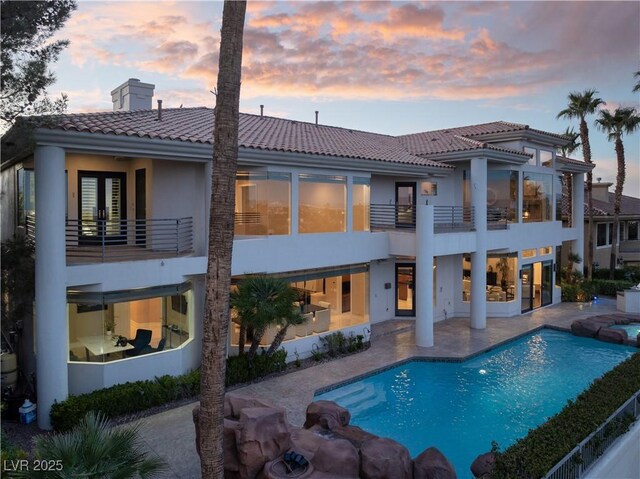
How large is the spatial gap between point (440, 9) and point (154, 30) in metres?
11.3

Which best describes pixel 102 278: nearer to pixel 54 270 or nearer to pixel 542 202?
pixel 54 270

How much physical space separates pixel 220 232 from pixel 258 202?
976 centimetres

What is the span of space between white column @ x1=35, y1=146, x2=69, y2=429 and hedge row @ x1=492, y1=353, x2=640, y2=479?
1041 centimetres

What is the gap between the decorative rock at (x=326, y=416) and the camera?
10622 millimetres

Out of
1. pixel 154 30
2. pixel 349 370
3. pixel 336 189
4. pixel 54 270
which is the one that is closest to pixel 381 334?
pixel 349 370

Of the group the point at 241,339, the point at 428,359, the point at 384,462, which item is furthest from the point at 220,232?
the point at 428,359

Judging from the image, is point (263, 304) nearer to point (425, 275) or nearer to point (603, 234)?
point (425, 275)

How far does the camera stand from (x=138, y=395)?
41.0ft

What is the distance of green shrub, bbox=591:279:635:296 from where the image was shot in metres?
30.2

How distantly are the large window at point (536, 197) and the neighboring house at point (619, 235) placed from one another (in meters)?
12.2

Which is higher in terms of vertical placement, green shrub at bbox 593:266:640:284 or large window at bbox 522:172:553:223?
large window at bbox 522:172:553:223

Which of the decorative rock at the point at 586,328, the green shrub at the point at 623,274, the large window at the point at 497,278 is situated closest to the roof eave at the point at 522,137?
the large window at the point at 497,278

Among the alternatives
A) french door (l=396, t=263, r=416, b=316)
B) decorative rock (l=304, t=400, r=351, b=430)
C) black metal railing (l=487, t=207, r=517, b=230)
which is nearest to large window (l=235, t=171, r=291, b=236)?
decorative rock (l=304, t=400, r=351, b=430)

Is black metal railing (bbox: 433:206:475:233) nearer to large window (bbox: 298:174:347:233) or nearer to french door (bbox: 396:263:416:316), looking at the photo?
french door (bbox: 396:263:416:316)
